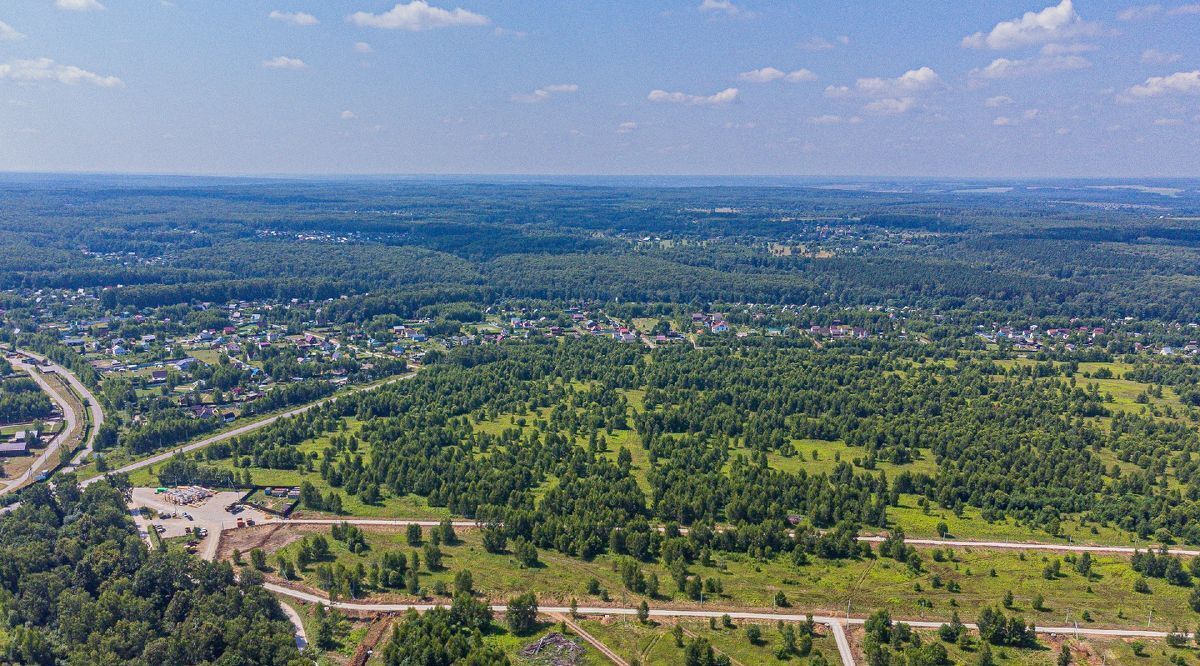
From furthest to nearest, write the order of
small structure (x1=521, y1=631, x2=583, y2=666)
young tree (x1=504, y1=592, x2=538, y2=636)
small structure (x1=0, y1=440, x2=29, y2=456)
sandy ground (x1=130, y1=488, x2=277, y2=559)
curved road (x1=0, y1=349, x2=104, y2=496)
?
small structure (x1=0, y1=440, x2=29, y2=456) < curved road (x1=0, y1=349, x2=104, y2=496) < sandy ground (x1=130, y1=488, x2=277, y2=559) < young tree (x1=504, y1=592, x2=538, y2=636) < small structure (x1=521, y1=631, x2=583, y2=666)

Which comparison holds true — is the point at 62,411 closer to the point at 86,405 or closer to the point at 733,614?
the point at 86,405

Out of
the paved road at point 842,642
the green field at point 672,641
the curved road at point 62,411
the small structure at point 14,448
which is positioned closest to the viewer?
the paved road at point 842,642

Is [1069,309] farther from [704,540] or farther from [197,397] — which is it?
[197,397]

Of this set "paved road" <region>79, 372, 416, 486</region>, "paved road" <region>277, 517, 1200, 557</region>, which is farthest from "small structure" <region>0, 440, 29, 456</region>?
"paved road" <region>277, 517, 1200, 557</region>

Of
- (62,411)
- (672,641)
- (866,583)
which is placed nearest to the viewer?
(672,641)

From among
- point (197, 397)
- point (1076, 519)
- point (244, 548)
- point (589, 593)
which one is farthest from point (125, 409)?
point (1076, 519)

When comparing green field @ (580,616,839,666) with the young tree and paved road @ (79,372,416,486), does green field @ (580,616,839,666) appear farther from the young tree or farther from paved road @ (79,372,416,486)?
paved road @ (79,372,416,486)

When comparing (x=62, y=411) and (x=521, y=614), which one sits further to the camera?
(x=62, y=411)

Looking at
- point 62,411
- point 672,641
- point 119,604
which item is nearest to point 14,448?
point 62,411

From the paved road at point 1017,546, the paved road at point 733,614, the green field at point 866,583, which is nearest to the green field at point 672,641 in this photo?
the paved road at point 733,614

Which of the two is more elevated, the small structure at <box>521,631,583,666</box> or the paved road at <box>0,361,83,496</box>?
the paved road at <box>0,361,83,496</box>

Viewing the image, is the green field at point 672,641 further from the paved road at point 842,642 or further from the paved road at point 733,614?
the paved road at point 733,614
